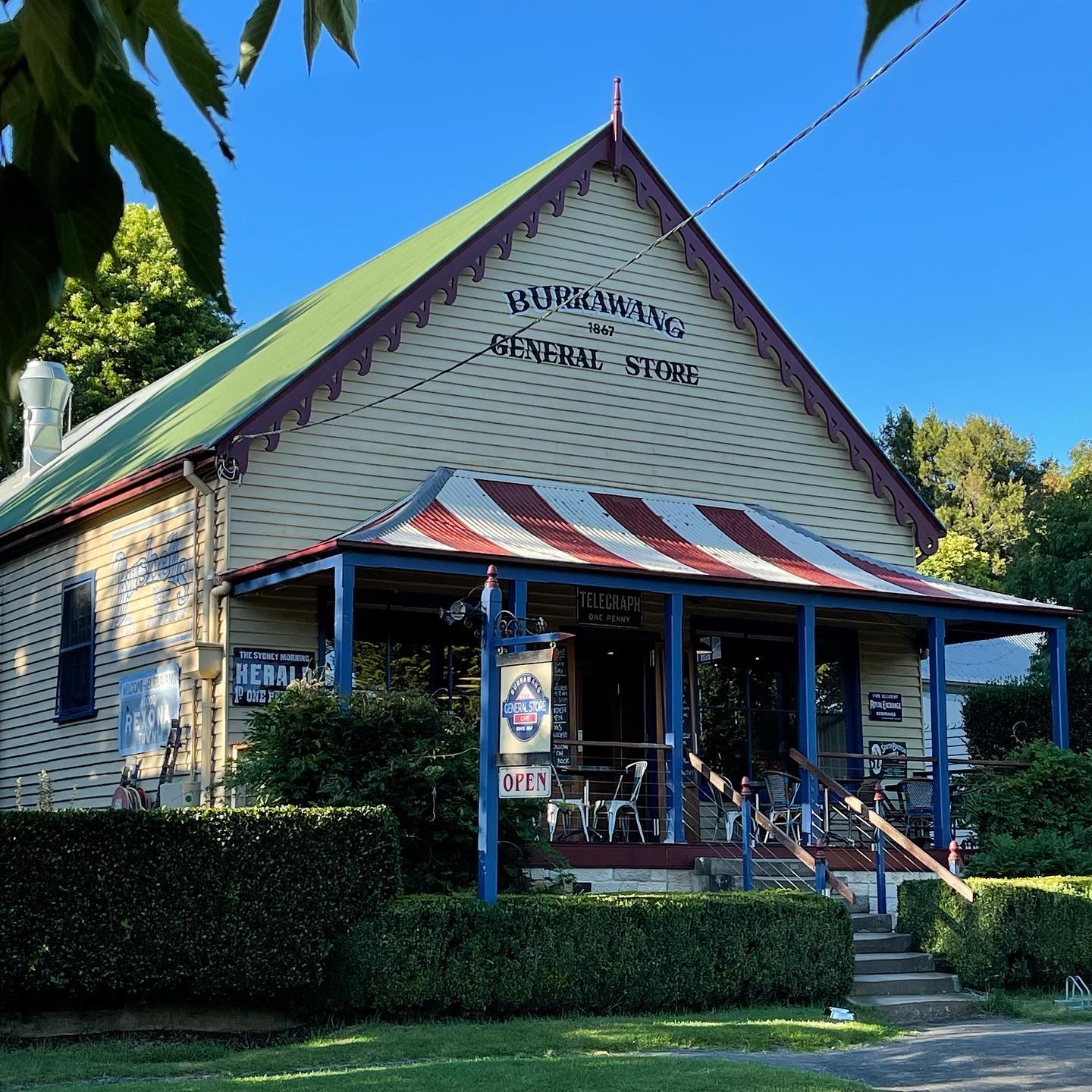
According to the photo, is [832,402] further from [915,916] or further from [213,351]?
[213,351]

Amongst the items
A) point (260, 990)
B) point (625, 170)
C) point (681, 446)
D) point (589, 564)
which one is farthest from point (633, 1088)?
point (625, 170)

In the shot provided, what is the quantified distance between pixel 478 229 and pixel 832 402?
5.87 meters

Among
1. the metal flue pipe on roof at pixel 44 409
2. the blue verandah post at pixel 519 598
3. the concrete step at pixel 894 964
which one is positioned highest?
the metal flue pipe on roof at pixel 44 409

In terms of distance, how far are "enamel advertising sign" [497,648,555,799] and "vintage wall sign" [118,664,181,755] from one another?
18.5ft

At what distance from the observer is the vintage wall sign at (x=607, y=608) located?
63.6ft

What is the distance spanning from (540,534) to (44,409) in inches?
445

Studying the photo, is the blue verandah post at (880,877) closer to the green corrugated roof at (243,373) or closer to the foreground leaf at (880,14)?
the green corrugated roof at (243,373)

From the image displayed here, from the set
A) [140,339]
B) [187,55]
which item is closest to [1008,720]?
[140,339]

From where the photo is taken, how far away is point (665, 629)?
17094 mm

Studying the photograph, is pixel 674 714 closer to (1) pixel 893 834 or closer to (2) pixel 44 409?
(1) pixel 893 834

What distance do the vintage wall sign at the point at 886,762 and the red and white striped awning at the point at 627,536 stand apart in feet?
7.66

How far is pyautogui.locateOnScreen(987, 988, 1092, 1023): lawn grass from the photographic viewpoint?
43.1 feet

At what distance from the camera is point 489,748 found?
1308 cm

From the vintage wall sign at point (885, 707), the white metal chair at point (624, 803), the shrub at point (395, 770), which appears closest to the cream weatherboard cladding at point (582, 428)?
the vintage wall sign at point (885, 707)
